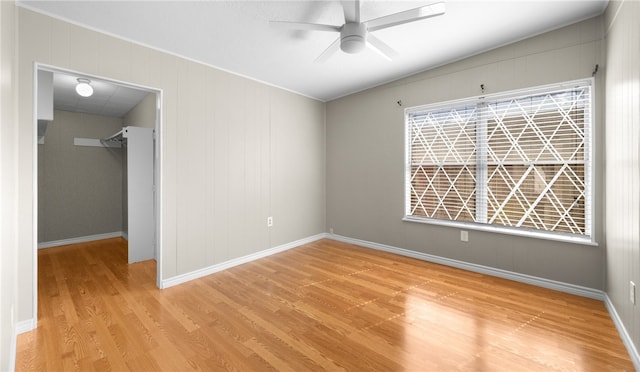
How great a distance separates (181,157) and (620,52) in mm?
4086

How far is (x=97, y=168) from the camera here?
17.6 ft

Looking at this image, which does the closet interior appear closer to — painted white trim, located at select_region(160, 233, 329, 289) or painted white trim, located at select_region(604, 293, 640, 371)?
painted white trim, located at select_region(160, 233, 329, 289)

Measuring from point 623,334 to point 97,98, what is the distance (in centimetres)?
664

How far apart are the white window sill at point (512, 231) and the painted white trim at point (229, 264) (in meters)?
1.89

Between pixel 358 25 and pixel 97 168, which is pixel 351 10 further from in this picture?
pixel 97 168

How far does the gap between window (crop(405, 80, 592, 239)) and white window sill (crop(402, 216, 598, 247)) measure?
3 cm

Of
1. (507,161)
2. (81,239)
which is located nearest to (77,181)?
(81,239)

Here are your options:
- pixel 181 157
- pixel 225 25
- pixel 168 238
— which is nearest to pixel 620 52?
pixel 225 25

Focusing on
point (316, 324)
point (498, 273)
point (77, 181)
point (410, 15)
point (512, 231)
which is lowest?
point (316, 324)

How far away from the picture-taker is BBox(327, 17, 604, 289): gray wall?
266 centimetres

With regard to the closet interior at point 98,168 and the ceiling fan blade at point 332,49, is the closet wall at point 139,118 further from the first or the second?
the ceiling fan blade at point 332,49

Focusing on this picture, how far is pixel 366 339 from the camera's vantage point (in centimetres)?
203

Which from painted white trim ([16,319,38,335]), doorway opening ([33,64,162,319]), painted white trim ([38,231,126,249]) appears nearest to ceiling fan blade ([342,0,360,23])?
doorway opening ([33,64,162,319])

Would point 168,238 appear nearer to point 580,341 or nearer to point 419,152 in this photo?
point 419,152
